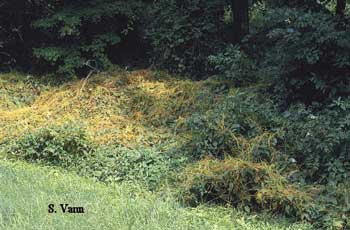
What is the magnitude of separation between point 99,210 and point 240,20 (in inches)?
220

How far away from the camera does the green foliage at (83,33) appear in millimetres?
9555

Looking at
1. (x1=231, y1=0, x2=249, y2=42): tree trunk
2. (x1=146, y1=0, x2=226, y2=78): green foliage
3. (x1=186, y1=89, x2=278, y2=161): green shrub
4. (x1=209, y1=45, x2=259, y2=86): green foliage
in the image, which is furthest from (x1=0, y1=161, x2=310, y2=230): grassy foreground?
(x1=231, y1=0, x2=249, y2=42): tree trunk

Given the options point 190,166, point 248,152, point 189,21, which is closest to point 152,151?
point 190,166

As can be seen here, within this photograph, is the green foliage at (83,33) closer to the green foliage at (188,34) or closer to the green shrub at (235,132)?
the green foliage at (188,34)

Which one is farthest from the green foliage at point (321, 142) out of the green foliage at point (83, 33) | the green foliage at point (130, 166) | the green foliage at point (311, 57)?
the green foliage at point (83, 33)

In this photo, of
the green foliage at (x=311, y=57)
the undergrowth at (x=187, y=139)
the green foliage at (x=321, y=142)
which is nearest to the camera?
the undergrowth at (x=187, y=139)

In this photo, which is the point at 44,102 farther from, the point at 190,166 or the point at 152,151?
the point at 190,166

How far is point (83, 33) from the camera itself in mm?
9898

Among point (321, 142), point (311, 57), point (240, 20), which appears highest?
point (311, 57)

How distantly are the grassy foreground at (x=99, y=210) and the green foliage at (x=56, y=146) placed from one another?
0.75 m

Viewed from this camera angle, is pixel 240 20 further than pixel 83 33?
No

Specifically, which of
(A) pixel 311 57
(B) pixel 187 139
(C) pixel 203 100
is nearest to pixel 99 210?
(B) pixel 187 139

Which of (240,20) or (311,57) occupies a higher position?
(311,57)

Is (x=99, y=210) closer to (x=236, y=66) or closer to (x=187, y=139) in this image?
(x=187, y=139)
